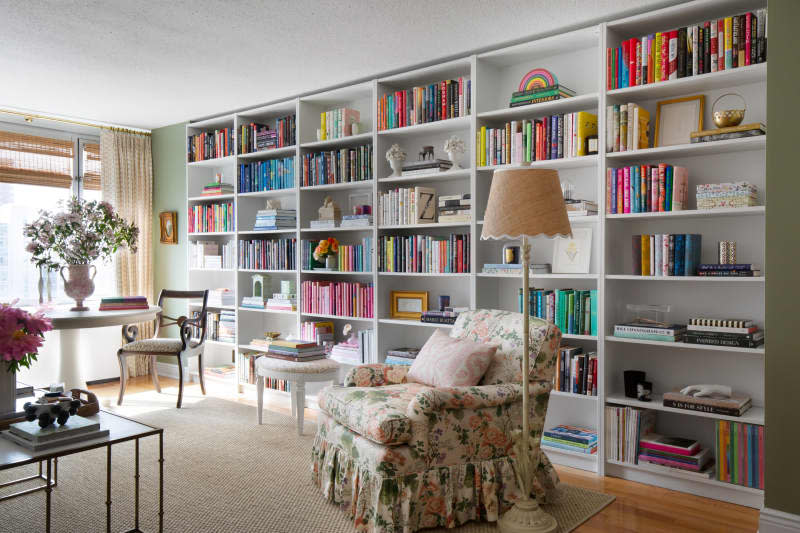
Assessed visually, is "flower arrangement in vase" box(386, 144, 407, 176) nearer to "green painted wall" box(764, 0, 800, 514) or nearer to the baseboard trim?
"green painted wall" box(764, 0, 800, 514)

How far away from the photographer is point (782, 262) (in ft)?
8.20

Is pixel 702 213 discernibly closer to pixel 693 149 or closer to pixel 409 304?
pixel 693 149

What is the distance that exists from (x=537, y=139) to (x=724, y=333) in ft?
4.91

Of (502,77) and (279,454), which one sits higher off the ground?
(502,77)

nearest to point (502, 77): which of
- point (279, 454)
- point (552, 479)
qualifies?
point (552, 479)

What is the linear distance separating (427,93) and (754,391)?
105 inches

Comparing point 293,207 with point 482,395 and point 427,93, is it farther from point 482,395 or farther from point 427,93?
point 482,395

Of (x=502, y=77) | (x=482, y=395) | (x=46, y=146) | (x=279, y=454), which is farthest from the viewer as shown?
(x=46, y=146)

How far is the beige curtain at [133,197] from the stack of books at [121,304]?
4.94 ft

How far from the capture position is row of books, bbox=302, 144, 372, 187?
15.0ft

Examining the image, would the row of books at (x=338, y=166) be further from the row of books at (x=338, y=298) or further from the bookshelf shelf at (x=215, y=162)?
the bookshelf shelf at (x=215, y=162)

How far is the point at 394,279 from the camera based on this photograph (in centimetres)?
461

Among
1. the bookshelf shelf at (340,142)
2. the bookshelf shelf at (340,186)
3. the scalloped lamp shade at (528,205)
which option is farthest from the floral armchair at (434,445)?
the bookshelf shelf at (340,142)

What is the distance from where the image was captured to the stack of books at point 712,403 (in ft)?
9.82
